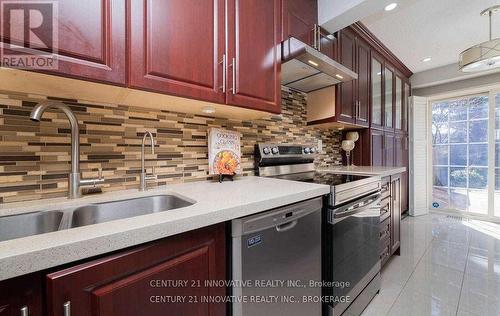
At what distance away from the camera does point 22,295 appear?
43 centimetres

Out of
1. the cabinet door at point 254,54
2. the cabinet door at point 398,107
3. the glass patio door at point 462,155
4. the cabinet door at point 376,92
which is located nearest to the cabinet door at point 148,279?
the cabinet door at point 254,54

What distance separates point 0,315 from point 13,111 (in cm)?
76

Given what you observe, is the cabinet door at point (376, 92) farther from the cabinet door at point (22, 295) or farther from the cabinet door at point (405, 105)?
the cabinet door at point (22, 295)

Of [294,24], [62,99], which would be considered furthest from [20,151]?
[294,24]

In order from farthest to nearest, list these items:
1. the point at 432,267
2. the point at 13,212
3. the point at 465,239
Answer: the point at 465,239, the point at 432,267, the point at 13,212

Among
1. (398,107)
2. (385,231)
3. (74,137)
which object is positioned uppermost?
(398,107)

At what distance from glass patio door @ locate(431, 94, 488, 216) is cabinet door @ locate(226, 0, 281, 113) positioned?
3789 millimetres

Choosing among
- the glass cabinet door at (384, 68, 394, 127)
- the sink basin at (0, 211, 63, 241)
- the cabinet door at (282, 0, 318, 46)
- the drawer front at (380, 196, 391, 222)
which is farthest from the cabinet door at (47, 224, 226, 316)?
the glass cabinet door at (384, 68, 394, 127)

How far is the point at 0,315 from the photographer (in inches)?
16.0

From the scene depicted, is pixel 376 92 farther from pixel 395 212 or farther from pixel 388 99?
pixel 395 212

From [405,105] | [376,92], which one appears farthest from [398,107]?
[376,92]

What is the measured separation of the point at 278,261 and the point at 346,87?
1765mm

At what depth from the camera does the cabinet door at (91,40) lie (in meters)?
0.66

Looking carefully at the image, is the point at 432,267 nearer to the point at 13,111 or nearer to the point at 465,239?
the point at 465,239
